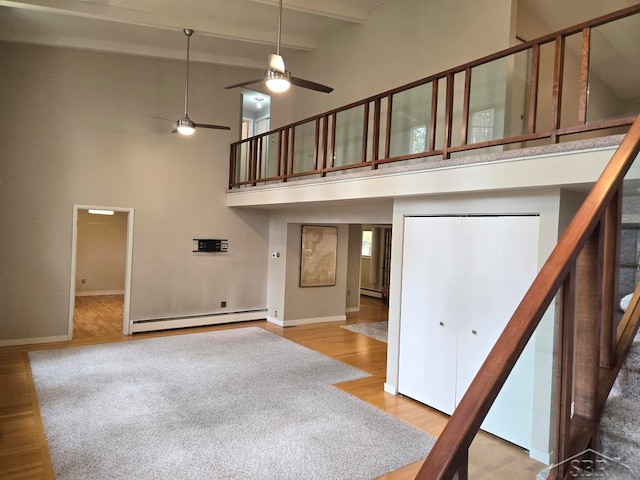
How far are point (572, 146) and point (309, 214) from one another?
4.94 metres

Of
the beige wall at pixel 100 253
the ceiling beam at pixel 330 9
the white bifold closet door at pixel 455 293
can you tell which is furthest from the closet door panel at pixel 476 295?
the beige wall at pixel 100 253

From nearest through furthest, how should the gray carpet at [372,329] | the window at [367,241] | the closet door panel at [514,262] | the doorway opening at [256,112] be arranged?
the closet door panel at [514,262], the gray carpet at [372,329], the doorway opening at [256,112], the window at [367,241]

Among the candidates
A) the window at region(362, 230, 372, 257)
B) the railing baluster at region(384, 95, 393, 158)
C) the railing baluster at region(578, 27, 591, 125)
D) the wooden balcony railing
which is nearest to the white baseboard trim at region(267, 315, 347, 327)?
the wooden balcony railing

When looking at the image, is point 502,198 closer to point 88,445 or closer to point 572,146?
point 572,146

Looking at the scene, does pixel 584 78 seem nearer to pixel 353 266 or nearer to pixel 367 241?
pixel 353 266

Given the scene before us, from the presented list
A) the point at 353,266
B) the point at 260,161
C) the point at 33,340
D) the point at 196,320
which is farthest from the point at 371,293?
the point at 33,340

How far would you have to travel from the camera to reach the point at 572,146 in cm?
301

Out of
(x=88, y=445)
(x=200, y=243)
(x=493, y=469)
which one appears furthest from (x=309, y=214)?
(x=493, y=469)

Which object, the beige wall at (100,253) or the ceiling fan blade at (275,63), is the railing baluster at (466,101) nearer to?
the ceiling fan blade at (275,63)

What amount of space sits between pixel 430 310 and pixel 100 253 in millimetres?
9796

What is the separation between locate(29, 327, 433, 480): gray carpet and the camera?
3.29 meters

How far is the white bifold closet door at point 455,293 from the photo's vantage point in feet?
12.6

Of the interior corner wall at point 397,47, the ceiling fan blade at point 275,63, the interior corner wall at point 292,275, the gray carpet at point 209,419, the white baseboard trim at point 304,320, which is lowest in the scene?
the gray carpet at point 209,419

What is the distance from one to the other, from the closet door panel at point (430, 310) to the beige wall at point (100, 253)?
29.3 ft
